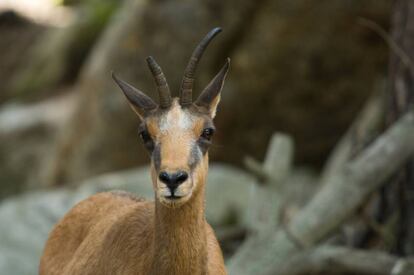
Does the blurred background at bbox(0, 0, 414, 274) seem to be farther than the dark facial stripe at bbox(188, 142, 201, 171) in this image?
Yes

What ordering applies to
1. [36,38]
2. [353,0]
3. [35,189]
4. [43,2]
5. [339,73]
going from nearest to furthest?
[353,0], [339,73], [35,189], [36,38], [43,2]

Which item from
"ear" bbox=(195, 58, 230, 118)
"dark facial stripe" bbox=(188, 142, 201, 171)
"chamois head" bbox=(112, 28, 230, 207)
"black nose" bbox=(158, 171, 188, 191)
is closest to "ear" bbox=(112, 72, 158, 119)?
"chamois head" bbox=(112, 28, 230, 207)

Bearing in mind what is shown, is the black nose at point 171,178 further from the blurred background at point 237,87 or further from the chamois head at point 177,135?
the blurred background at point 237,87

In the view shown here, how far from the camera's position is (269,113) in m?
15.3

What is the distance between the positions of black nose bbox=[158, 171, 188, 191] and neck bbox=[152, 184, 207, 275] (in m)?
0.50

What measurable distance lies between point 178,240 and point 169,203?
42cm

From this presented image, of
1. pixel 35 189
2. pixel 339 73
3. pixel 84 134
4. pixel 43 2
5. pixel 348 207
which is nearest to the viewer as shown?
pixel 348 207

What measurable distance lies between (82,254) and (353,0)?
26.5 ft

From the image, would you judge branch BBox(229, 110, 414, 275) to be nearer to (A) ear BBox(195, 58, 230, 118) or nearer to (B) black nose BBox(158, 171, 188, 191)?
(A) ear BBox(195, 58, 230, 118)

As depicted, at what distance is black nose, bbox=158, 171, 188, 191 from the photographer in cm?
562

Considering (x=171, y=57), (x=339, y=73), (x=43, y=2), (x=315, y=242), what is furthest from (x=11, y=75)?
(x=315, y=242)

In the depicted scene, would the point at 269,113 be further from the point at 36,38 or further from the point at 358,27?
the point at 36,38

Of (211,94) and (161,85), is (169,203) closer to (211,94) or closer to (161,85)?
(161,85)

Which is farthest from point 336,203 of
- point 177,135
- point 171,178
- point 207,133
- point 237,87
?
point 237,87
